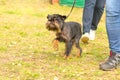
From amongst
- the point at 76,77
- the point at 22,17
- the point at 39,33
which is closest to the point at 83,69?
the point at 76,77

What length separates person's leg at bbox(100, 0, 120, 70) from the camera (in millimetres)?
5406

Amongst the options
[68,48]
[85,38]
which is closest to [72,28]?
[68,48]

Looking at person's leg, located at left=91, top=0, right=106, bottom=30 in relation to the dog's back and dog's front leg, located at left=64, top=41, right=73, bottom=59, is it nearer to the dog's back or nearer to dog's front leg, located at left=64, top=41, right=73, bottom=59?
the dog's back

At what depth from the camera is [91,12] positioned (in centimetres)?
738

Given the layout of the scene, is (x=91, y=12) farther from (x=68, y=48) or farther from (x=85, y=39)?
(x=68, y=48)

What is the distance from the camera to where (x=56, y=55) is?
6379 mm

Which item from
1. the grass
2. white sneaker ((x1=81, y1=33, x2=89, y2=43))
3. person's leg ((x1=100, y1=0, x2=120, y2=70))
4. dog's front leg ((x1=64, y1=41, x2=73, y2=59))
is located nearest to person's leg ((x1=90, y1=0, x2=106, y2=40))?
the grass

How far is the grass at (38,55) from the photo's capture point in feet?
17.7

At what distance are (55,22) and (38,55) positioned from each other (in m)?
0.93

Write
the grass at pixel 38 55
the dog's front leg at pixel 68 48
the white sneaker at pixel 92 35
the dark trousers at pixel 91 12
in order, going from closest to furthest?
the grass at pixel 38 55
the dog's front leg at pixel 68 48
the dark trousers at pixel 91 12
the white sneaker at pixel 92 35

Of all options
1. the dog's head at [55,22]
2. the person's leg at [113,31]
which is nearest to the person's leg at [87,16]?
the dog's head at [55,22]

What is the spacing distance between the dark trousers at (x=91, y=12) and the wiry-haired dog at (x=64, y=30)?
3.26 feet

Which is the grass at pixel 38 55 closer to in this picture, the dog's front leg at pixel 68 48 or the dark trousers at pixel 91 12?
the dog's front leg at pixel 68 48

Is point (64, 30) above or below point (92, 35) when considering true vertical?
above
